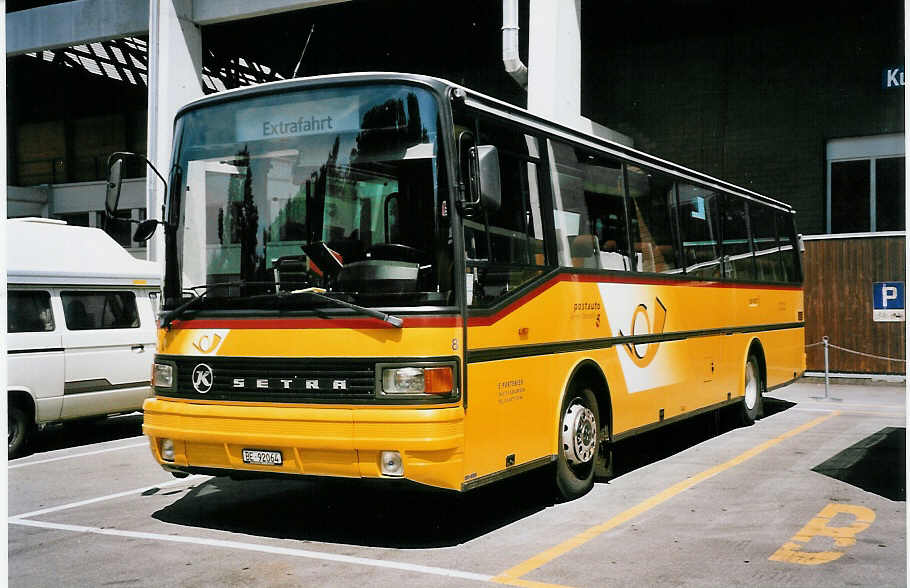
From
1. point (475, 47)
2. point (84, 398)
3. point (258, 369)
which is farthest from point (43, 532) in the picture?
point (475, 47)

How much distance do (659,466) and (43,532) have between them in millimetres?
5874

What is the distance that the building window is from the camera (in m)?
22.8

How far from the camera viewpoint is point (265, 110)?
7.48 meters

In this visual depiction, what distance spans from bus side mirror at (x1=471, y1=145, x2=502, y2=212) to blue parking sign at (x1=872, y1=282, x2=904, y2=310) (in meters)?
15.2

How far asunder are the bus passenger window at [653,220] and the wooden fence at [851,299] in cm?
1043

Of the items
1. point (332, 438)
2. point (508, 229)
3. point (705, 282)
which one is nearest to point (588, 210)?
point (508, 229)

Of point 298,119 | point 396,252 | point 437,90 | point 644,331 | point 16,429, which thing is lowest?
point 16,429

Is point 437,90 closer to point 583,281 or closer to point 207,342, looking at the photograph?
point 207,342

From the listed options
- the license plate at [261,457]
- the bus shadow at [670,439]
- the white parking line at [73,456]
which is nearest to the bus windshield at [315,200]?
the license plate at [261,457]

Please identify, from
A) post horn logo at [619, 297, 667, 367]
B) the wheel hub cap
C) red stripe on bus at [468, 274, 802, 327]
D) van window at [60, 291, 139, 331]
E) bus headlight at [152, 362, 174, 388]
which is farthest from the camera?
van window at [60, 291, 139, 331]

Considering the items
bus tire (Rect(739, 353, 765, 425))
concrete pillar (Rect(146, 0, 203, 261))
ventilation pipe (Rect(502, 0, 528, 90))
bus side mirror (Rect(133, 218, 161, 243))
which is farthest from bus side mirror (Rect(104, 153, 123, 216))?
concrete pillar (Rect(146, 0, 203, 261))

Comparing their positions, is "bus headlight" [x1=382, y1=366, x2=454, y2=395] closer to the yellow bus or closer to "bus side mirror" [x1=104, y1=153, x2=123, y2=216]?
the yellow bus

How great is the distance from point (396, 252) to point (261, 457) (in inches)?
68.0

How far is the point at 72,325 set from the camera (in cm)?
1266
